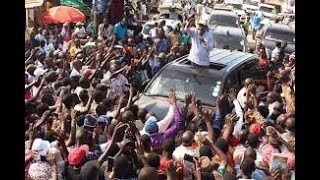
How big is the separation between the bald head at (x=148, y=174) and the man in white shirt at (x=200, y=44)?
117 centimetres

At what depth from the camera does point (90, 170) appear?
5.85 m

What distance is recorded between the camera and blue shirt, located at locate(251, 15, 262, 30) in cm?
610

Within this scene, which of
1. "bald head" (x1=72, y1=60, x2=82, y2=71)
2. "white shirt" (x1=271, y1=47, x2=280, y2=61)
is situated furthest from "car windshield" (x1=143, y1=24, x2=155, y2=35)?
"white shirt" (x1=271, y1=47, x2=280, y2=61)

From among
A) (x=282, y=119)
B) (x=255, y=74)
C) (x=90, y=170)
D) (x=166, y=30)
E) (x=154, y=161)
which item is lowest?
(x=90, y=170)

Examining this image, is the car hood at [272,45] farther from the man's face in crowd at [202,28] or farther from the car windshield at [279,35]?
the man's face in crowd at [202,28]

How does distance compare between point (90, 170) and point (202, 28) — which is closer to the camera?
point (90, 170)

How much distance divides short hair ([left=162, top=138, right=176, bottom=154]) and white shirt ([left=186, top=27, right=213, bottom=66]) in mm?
836

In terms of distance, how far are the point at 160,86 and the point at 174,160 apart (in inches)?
31.5

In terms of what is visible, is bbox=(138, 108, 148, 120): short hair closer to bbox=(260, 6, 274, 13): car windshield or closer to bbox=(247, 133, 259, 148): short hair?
bbox=(247, 133, 259, 148): short hair

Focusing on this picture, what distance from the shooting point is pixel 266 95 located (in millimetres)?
5961

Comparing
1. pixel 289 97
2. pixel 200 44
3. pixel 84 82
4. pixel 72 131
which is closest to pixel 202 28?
pixel 200 44

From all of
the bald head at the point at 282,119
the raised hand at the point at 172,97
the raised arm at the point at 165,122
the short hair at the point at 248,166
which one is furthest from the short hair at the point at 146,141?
the bald head at the point at 282,119

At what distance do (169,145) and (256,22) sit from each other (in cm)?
148

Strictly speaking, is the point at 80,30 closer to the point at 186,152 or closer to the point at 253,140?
the point at 186,152
